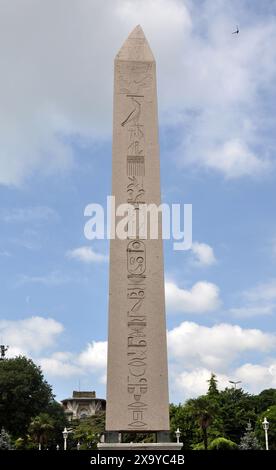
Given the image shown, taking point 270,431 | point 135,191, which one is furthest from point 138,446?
point 270,431

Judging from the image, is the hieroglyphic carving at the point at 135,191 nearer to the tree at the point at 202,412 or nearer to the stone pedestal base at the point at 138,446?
the stone pedestal base at the point at 138,446

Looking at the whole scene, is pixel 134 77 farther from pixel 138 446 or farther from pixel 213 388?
pixel 213 388

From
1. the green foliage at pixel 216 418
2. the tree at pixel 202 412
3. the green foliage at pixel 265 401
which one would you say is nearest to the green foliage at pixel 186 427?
the green foliage at pixel 216 418

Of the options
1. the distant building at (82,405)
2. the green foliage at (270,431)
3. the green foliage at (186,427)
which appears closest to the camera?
the green foliage at (270,431)

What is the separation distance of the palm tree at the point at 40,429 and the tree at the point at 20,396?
2190 millimetres

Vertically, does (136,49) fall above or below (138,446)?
above

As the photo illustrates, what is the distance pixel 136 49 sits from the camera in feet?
43.2

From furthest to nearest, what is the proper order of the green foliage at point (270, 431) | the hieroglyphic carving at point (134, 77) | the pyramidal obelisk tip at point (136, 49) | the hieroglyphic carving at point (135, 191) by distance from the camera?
1. the green foliage at point (270, 431)
2. the pyramidal obelisk tip at point (136, 49)
3. the hieroglyphic carving at point (134, 77)
4. the hieroglyphic carving at point (135, 191)

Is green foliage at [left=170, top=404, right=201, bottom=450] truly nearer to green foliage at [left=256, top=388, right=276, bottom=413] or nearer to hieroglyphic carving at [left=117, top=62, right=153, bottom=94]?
green foliage at [left=256, top=388, right=276, bottom=413]

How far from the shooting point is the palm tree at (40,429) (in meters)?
40.0

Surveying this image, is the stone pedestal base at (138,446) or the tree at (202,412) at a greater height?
the tree at (202,412)

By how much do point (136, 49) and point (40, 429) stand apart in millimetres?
30862

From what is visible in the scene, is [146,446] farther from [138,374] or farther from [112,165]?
[112,165]

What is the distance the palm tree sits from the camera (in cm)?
4003
